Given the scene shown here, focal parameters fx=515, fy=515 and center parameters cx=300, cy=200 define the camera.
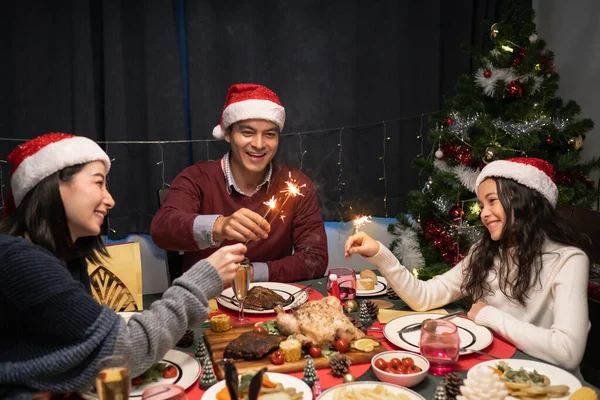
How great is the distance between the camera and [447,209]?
3396mm

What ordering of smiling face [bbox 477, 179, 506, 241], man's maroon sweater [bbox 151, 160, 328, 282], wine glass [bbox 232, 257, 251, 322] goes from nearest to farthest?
wine glass [bbox 232, 257, 251, 322] → smiling face [bbox 477, 179, 506, 241] → man's maroon sweater [bbox 151, 160, 328, 282]

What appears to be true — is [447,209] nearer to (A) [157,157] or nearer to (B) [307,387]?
(A) [157,157]

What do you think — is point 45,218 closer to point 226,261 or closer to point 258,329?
point 226,261

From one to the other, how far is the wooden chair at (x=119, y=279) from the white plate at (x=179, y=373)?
84 cm

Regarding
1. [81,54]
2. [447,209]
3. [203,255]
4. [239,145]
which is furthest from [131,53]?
[447,209]

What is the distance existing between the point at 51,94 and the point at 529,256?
3.12m

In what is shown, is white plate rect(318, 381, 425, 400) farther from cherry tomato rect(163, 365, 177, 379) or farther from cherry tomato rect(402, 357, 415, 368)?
cherry tomato rect(163, 365, 177, 379)

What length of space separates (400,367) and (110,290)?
1.41m

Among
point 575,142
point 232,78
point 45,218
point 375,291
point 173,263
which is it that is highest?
point 232,78

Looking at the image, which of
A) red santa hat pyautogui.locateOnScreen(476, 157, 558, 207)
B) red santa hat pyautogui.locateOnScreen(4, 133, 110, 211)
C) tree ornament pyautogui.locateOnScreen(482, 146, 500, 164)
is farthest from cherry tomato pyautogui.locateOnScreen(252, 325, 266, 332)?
tree ornament pyautogui.locateOnScreen(482, 146, 500, 164)

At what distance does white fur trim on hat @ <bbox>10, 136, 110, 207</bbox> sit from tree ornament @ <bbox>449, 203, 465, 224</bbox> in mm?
2393

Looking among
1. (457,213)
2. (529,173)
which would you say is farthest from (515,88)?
(529,173)

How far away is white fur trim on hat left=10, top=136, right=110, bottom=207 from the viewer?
57.4 inches

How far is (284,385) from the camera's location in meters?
1.29
